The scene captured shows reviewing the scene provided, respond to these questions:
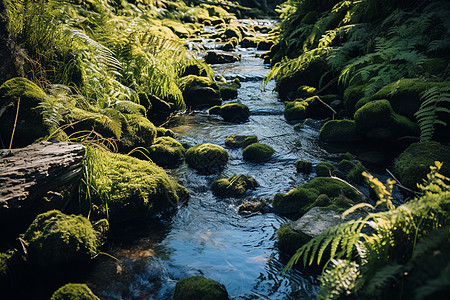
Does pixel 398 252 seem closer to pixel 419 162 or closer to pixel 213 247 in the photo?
pixel 213 247

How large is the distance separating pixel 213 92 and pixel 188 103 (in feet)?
2.35

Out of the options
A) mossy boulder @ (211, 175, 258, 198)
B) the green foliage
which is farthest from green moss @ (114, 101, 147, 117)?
the green foliage

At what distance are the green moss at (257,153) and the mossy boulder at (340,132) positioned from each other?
1.12m

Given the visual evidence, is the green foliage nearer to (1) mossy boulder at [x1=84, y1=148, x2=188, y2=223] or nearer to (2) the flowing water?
(2) the flowing water

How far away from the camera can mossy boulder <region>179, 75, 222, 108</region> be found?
845 cm

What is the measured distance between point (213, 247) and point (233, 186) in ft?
3.74

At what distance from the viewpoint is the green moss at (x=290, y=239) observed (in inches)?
118

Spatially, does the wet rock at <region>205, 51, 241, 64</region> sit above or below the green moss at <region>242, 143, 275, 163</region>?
above

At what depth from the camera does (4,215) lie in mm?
2498

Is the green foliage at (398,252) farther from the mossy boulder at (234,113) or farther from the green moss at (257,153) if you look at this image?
the mossy boulder at (234,113)

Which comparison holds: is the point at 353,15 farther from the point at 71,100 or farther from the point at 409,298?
the point at 409,298

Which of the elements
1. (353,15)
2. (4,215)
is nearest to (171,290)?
(4,215)

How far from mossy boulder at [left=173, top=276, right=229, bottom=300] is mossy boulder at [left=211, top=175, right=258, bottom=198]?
1.77 metres

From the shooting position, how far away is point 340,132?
5723 mm
